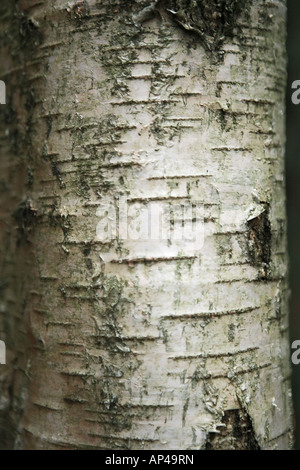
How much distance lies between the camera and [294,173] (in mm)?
2412

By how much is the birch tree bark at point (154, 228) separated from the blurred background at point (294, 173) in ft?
4.15

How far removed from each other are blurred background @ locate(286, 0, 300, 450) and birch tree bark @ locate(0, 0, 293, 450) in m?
1.27

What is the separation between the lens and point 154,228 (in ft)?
3.23

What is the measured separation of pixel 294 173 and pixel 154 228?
5.24 ft

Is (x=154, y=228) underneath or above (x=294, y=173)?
underneath

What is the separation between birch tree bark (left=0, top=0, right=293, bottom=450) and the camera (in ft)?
3.24

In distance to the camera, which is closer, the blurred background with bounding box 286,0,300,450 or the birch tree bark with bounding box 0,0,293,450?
the birch tree bark with bounding box 0,0,293,450

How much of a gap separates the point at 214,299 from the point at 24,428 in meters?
0.54

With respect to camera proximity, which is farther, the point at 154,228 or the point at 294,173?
the point at 294,173

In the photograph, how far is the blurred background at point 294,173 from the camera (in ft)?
7.44

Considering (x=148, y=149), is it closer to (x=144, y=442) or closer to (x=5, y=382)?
(x=144, y=442)

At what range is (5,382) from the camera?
136 cm
